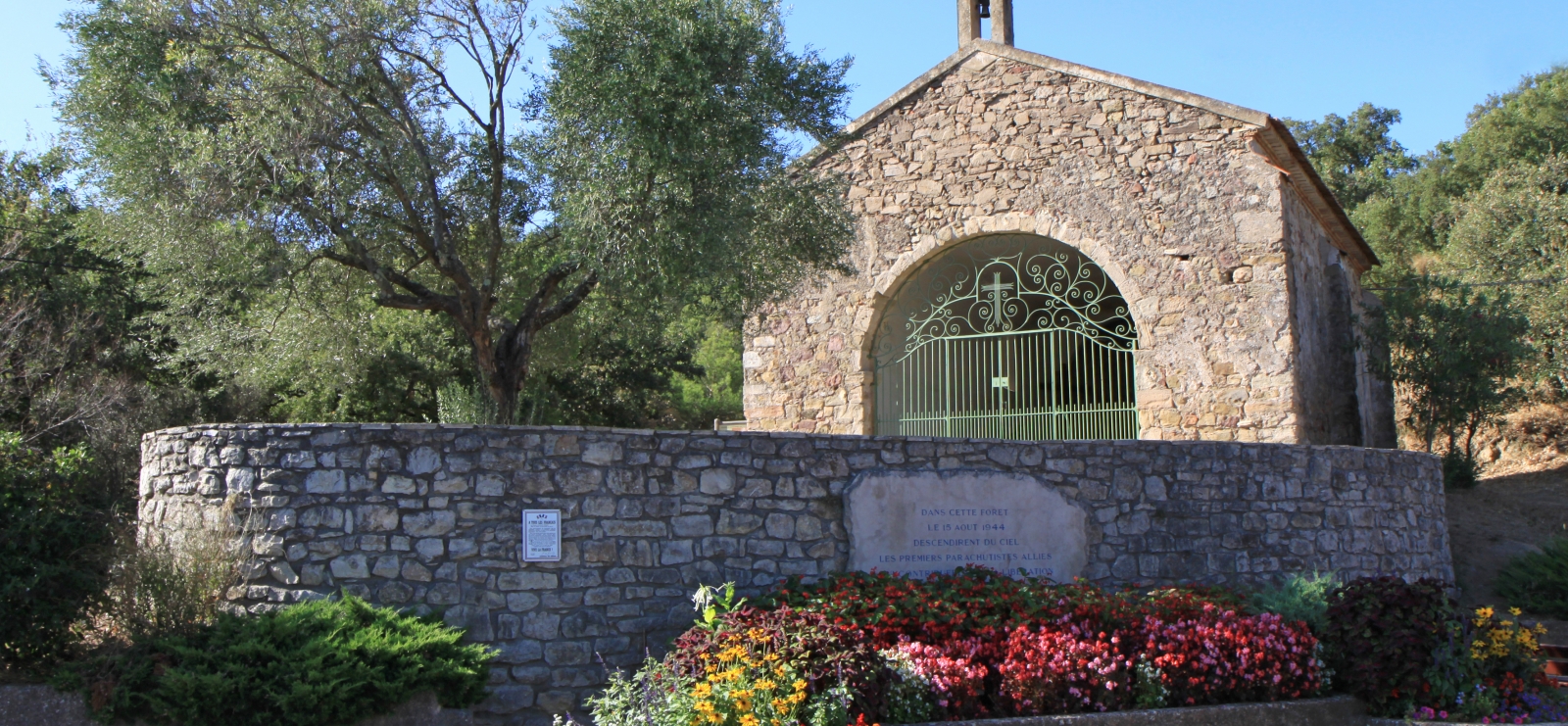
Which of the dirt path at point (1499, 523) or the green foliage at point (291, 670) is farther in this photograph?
the dirt path at point (1499, 523)

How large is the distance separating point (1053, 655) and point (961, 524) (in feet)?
5.68

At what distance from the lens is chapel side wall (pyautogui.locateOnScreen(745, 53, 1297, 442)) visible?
1162 cm

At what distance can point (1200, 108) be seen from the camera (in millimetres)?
11961

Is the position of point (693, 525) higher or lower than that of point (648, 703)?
higher

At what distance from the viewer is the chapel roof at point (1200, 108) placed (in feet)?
38.4

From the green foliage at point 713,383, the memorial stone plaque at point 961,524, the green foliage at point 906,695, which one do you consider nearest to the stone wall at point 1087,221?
the memorial stone plaque at point 961,524

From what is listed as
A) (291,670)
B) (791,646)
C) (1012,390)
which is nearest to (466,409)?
(291,670)

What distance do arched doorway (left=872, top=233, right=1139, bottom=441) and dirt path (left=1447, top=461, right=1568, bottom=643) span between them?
385cm

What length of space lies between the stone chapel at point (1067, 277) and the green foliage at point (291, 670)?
588 centimetres

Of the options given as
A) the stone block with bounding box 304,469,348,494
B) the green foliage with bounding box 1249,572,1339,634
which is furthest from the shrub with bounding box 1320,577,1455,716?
the stone block with bounding box 304,469,348,494

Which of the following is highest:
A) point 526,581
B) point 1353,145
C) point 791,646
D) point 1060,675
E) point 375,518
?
point 1353,145

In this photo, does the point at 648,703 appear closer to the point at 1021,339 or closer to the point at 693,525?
the point at 693,525

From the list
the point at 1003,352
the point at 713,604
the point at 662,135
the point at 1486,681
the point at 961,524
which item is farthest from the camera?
the point at 1003,352

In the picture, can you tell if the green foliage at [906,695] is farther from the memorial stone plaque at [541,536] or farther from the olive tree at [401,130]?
the olive tree at [401,130]
